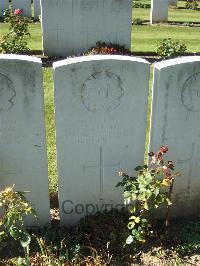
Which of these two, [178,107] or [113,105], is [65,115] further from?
[178,107]

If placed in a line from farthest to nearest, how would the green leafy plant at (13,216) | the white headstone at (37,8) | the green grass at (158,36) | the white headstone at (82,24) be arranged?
the white headstone at (37,8) → the green grass at (158,36) → the white headstone at (82,24) → the green leafy plant at (13,216)

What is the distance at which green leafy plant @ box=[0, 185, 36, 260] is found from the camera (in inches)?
166

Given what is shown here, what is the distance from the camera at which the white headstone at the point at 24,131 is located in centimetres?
427

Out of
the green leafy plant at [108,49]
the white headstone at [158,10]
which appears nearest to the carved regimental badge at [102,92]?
the green leafy plant at [108,49]

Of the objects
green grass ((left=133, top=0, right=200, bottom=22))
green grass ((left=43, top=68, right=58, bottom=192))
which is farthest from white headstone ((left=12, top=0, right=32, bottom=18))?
green grass ((left=43, top=68, right=58, bottom=192))

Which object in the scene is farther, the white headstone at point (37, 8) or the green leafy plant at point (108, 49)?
the white headstone at point (37, 8)

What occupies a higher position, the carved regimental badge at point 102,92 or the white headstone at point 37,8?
the white headstone at point 37,8

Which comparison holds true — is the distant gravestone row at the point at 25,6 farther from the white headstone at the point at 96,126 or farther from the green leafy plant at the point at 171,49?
the white headstone at the point at 96,126

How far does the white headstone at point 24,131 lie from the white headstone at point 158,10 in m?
14.6

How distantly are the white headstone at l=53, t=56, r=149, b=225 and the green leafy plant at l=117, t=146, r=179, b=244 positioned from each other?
11.9 inches

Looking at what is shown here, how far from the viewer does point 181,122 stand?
478cm

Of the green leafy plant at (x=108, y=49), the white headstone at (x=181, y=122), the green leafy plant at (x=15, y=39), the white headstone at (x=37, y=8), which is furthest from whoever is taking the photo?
the white headstone at (x=37, y=8)

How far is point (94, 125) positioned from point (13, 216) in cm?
130

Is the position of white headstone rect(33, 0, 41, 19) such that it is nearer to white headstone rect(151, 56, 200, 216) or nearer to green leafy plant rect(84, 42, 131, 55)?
green leafy plant rect(84, 42, 131, 55)
